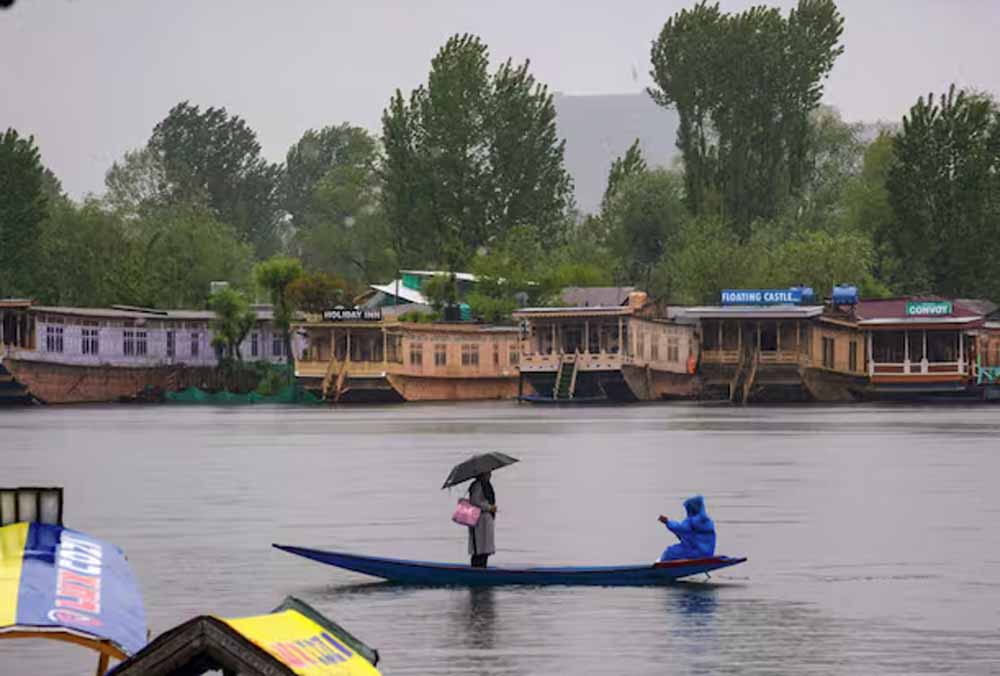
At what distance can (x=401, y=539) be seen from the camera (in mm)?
36969

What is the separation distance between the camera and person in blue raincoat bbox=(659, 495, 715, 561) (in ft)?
91.8

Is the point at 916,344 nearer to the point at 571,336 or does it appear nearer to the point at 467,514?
the point at 571,336

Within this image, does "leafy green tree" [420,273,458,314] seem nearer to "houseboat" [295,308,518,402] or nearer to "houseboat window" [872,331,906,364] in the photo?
"houseboat" [295,308,518,402]

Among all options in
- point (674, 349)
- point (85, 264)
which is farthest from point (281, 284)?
point (674, 349)

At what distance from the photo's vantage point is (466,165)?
429ft

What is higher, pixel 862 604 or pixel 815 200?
pixel 815 200

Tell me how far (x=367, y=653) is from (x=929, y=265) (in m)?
113

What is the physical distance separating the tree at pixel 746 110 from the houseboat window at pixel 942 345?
15437mm

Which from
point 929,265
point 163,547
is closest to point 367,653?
point 163,547

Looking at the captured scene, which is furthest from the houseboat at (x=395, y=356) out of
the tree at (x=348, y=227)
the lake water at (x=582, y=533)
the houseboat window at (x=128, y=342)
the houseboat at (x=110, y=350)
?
the tree at (x=348, y=227)

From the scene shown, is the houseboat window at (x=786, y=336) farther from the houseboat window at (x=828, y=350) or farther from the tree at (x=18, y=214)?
the tree at (x=18, y=214)

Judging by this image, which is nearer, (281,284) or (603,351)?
(603,351)

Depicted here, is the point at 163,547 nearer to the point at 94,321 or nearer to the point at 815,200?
the point at 94,321

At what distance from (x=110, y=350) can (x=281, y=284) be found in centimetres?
1026
